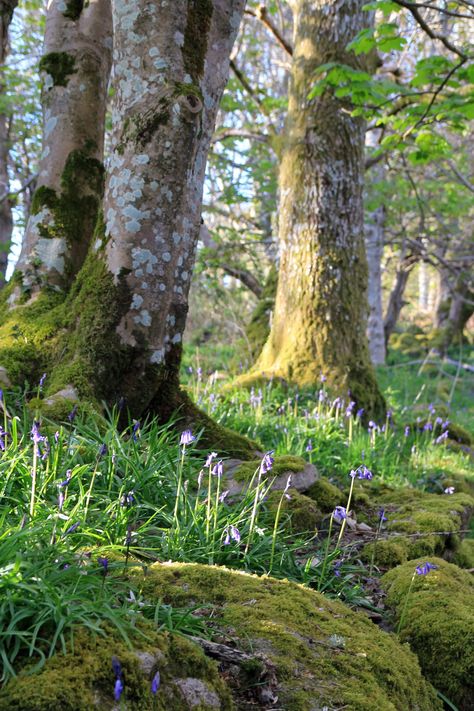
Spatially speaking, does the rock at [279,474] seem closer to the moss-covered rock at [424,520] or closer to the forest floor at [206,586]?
the forest floor at [206,586]

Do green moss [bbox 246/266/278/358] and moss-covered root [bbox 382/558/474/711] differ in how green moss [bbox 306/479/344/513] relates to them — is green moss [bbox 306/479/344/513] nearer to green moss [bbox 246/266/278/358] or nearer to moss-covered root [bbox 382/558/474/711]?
moss-covered root [bbox 382/558/474/711]

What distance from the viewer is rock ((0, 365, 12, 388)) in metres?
3.78

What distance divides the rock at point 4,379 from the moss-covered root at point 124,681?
2445 millimetres

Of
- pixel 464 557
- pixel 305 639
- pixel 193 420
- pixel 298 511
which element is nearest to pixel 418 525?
pixel 464 557

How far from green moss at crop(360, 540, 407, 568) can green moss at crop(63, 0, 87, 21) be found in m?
4.92

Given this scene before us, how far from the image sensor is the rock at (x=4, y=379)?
12.4ft

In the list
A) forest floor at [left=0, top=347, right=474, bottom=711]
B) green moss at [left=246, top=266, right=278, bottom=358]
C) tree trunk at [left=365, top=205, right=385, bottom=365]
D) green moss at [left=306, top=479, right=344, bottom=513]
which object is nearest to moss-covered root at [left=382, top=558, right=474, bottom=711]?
forest floor at [left=0, top=347, right=474, bottom=711]

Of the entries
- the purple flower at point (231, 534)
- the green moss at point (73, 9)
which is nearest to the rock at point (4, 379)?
the purple flower at point (231, 534)

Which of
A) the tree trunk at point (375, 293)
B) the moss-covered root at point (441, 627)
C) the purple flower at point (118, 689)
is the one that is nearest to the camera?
the purple flower at point (118, 689)

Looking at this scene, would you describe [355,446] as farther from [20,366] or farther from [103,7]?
[103,7]

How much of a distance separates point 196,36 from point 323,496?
3116mm

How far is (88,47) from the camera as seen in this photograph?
5250 mm

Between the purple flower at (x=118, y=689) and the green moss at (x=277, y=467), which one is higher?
the purple flower at (x=118, y=689)

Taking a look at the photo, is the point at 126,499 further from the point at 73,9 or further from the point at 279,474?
the point at 73,9
